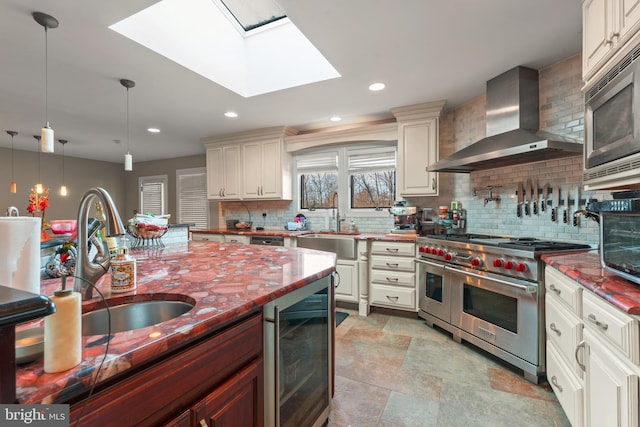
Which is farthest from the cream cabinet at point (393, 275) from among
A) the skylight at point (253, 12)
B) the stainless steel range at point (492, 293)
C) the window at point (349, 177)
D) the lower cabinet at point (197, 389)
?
the skylight at point (253, 12)

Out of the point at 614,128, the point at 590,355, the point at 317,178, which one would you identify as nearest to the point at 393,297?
the point at 590,355

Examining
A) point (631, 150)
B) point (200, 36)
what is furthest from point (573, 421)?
point (200, 36)

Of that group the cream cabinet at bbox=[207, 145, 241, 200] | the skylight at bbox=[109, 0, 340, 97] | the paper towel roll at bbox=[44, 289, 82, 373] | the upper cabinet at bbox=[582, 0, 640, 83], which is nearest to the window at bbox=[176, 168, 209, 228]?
the cream cabinet at bbox=[207, 145, 241, 200]

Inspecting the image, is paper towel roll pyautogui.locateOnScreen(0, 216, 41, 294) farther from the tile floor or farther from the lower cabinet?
the tile floor

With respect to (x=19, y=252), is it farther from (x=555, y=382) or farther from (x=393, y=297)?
(x=393, y=297)

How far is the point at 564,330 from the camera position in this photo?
1.59 meters

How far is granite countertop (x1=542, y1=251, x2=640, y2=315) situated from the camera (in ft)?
3.42

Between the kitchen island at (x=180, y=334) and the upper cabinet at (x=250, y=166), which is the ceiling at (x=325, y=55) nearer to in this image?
the upper cabinet at (x=250, y=166)

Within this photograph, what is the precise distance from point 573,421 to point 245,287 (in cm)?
174

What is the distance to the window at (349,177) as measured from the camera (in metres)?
3.83

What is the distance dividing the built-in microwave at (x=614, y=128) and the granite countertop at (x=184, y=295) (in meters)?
1.41

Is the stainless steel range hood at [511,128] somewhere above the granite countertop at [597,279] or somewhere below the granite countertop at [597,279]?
above

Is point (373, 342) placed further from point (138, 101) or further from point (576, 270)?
point (138, 101)

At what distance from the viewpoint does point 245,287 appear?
1118mm
